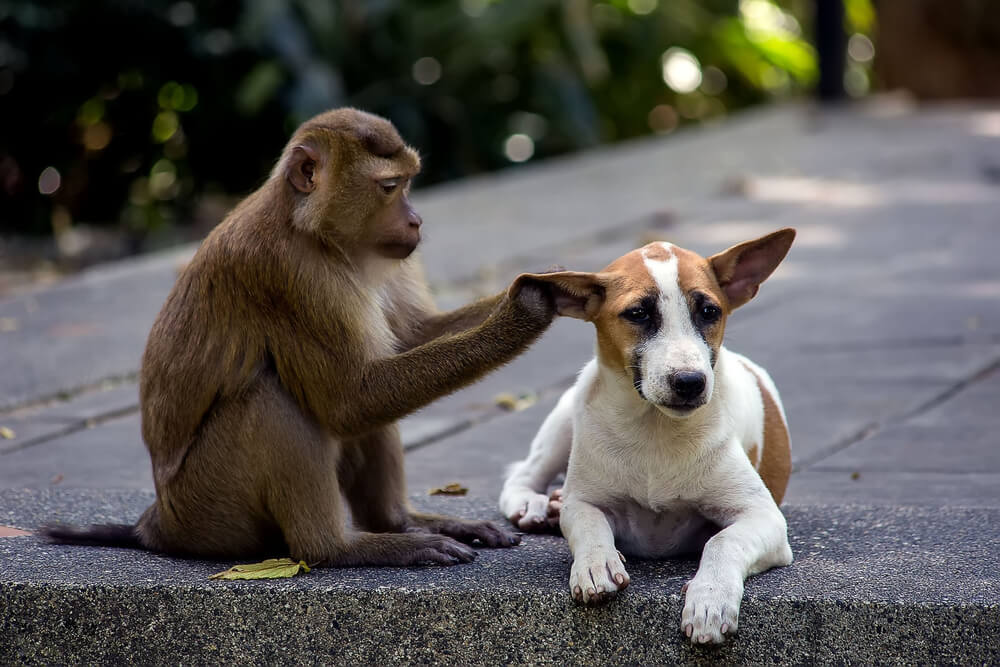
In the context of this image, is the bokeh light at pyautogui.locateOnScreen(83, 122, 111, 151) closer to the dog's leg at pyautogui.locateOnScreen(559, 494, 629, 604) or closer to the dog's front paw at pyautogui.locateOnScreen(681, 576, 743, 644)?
the dog's leg at pyautogui.locateOnScreen(559, 494, 629, 604)

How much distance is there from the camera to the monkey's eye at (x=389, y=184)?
354cm

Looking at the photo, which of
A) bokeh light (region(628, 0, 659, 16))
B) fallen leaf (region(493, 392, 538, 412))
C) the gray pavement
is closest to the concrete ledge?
the gray pavement

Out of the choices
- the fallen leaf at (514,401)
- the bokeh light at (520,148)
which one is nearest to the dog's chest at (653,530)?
the fallen leaf at (514,401)

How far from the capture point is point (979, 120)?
13695 millimetres

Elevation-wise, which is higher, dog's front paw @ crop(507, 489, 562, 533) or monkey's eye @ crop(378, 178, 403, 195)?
monkey's eye @ crop(378, 178, 403, 195)

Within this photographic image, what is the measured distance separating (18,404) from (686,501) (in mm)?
3227

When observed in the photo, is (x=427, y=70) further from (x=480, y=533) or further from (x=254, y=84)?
(x=480, y=533)

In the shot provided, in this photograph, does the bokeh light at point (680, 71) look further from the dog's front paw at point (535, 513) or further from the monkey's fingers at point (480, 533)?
the monkey's fingers at point (480, 533)

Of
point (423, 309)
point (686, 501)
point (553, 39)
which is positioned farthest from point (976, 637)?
point (553, 39)

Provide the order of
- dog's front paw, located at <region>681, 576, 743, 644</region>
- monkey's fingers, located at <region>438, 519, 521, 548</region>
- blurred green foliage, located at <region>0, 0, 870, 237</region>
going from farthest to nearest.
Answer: blurred green foliage, located at <region>0, 0, 870, 237</region> < monkey's fingers, located at <region>438, 519, 521, 548</region> < dog's front paw, located at <region>681, 576, 743, 644</region>

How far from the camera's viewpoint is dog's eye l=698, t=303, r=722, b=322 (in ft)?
10.3

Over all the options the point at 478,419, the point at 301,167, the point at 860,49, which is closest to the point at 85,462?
the point at 478,419

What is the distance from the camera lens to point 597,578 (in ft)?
10.2

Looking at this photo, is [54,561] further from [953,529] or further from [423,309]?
[953,529]
